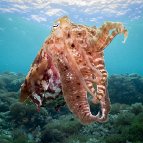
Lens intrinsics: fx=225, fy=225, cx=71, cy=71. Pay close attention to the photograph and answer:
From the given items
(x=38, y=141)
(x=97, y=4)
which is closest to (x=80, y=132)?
(x=38, y=141)

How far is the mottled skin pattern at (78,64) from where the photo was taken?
182 centimetres

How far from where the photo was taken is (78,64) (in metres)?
1.88

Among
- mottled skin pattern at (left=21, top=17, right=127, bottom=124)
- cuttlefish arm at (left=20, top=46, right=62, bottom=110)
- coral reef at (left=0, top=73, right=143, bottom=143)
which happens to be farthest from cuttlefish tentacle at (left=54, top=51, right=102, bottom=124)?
coral reef at (left=0, top=73, right=143, bottom=143)

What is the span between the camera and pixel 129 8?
4059 centimetres

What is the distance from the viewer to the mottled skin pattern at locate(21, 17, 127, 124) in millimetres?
1820

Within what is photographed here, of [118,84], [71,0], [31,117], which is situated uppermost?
[71,0]

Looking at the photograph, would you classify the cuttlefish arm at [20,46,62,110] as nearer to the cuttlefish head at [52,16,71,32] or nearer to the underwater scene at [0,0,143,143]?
the underwater scene at [0,0,143,143]

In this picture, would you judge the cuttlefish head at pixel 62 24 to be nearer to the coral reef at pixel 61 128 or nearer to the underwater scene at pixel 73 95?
the underwater scene at pixel 73 95

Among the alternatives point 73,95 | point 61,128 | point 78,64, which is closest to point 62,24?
point 78,64

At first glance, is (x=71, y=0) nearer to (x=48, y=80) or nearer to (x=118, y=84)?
(x=118, y=84)

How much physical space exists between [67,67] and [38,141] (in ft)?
30.8

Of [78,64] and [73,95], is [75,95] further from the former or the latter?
[78,64]

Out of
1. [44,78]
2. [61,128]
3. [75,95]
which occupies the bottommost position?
[75,95]

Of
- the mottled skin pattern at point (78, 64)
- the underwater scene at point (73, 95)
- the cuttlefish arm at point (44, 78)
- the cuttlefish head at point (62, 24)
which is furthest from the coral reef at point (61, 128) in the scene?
the cuttlefish head at point (62, 24)
